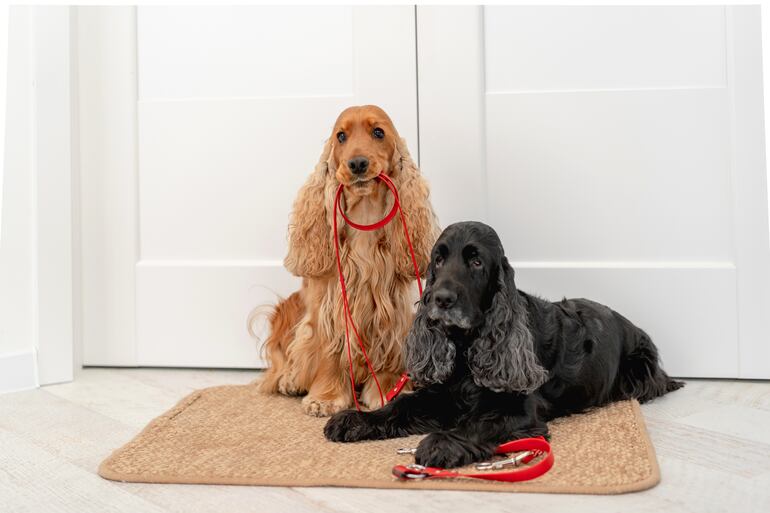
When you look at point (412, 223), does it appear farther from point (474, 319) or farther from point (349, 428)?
point (349, 428)

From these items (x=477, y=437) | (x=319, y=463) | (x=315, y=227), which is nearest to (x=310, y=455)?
(x=319, y=463)

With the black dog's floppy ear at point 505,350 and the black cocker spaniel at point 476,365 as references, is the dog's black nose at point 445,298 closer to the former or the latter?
the black cocker spaniel at point 476,365

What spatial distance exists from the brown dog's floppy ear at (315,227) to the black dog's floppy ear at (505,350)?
0.60 meters

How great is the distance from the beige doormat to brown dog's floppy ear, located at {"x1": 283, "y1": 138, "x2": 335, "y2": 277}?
458 millimetres

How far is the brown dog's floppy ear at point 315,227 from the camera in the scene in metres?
2.28

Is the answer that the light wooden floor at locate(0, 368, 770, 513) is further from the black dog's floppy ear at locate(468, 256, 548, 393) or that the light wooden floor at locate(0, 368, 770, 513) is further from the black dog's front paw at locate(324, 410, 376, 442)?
the black dog's floppy ear at locate(468, 256, 548, 393)

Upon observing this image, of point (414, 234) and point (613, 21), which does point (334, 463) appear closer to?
point (414, 234)

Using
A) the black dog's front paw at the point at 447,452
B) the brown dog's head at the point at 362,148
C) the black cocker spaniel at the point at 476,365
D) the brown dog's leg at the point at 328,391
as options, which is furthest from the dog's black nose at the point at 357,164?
the black dog's front paw at the point at 447,452

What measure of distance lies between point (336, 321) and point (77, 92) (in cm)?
148

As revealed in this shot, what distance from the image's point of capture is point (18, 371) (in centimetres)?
262

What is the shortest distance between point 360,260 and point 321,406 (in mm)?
462

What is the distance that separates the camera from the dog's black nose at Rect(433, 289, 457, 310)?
182cm

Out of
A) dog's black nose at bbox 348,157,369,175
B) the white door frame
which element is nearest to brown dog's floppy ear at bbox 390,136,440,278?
dog's black nose at bbox 348,157,369,175

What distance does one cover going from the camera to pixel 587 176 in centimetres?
269
